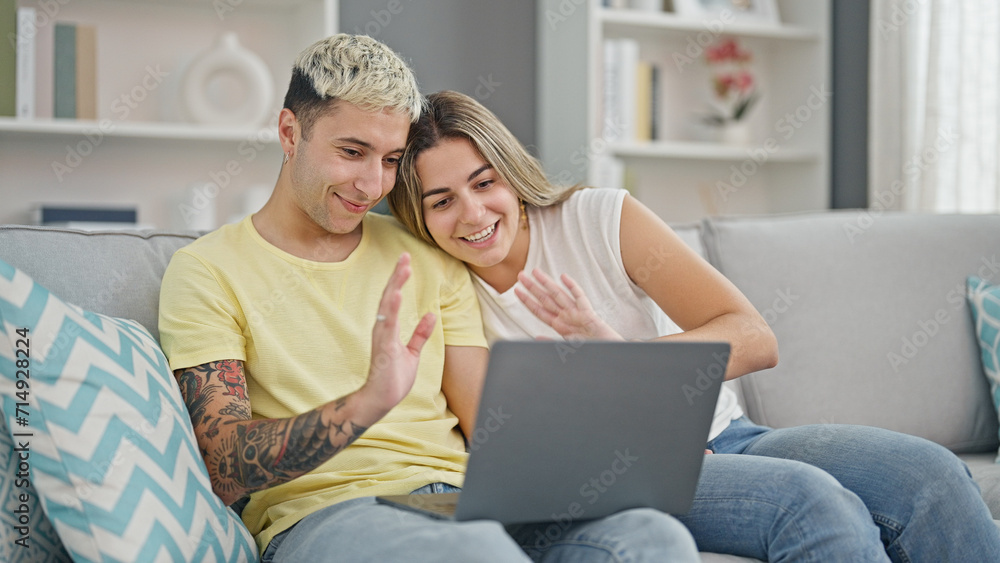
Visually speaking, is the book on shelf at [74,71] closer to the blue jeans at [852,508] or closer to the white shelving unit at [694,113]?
the white shelving unit at [694,113]

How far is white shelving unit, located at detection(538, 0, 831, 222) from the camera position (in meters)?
2.73

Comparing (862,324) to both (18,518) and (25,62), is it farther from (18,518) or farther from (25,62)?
(25,62)

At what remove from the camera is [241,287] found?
1.31m

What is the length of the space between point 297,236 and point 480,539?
0.67 m

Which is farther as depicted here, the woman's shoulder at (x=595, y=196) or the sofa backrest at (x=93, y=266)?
the woman's shoulder at (x=595, y=196)

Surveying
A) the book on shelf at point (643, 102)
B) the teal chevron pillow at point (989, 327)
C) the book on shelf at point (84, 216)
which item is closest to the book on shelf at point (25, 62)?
the book on shelf at point (84, 216)

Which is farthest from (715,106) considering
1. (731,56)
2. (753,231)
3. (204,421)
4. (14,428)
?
(14,428)

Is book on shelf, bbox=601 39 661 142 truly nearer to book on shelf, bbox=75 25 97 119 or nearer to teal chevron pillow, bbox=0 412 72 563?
book on shelf, bbox=75 25 97 119

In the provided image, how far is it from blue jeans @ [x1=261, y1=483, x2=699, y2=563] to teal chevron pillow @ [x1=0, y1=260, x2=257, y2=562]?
0.47 ft

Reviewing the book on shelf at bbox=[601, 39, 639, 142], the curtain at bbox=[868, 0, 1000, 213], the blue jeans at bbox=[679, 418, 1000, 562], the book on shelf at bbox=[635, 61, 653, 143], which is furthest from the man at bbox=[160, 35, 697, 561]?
the curtain at bbox=[868, 0, 1000, 213]

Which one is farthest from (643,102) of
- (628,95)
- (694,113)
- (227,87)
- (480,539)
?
(480,539)

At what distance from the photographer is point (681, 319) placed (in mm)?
1449

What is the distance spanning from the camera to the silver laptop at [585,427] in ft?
3.01

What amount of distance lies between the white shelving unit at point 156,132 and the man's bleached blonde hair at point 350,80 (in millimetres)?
1010
